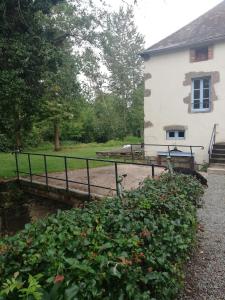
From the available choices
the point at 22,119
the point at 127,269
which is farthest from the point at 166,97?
the point at 127,269

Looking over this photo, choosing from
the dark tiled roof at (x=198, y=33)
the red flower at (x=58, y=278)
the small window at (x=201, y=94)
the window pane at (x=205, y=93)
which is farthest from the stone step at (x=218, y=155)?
the red flower at (x=58, y=278)

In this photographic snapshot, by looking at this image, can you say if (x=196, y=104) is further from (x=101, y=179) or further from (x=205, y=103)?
(x=101, y=179)

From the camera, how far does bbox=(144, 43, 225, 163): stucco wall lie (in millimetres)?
12023

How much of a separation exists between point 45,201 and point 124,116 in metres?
21.6

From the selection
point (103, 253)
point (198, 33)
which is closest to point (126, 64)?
point (198, 33)

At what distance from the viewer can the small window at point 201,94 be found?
12477 mm

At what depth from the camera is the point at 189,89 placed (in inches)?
501

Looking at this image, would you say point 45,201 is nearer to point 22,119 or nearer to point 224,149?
point 22,119

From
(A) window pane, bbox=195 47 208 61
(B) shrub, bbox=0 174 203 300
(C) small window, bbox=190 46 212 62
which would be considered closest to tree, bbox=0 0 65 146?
(B) shrub, bbox=0 174 203 300

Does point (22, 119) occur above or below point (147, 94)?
below

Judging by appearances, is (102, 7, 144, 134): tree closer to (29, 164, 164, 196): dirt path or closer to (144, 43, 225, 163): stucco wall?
(144, 43, 225, 163): stucco wall

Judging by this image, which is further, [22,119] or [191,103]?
[191,103]

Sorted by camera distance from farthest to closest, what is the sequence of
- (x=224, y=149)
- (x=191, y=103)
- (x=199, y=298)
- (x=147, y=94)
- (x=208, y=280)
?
(x=147, y=94) < (x=191, y=103) < (x=224, y=149) < (x=208, y=280) < (x=199, y=298)

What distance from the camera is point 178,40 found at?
13.3 m
